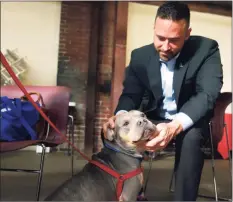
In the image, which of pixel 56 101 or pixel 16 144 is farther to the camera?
pixel 56 101

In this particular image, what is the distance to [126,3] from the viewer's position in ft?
16.9

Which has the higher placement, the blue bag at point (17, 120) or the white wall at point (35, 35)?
the white wall at point (35, 35)

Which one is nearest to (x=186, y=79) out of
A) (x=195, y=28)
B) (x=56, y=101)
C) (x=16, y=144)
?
(x=16, y=144)

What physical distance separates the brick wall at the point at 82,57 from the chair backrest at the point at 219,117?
2.93 meters

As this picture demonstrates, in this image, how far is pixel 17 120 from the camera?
2275mm

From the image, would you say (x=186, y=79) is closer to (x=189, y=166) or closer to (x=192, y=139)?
(x=192, y=139)

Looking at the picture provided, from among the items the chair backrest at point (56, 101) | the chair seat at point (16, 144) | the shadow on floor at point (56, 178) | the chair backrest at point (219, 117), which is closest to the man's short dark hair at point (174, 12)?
the chair backrest at point (219, 117)

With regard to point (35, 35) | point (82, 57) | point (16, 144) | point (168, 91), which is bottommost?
point (16, 144)

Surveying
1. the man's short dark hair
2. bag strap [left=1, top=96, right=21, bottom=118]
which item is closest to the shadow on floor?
bag strap [left=1, top=96, right=21, bottom=118]

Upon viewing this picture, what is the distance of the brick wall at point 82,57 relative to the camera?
510 cm

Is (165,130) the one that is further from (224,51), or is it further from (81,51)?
(224,51)

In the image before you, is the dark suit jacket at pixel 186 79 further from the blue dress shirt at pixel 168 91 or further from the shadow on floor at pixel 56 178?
the shadow on floor at pixel 56 178

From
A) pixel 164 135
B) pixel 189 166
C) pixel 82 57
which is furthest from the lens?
pixel 82 57

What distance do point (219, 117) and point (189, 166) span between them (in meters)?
0.87
